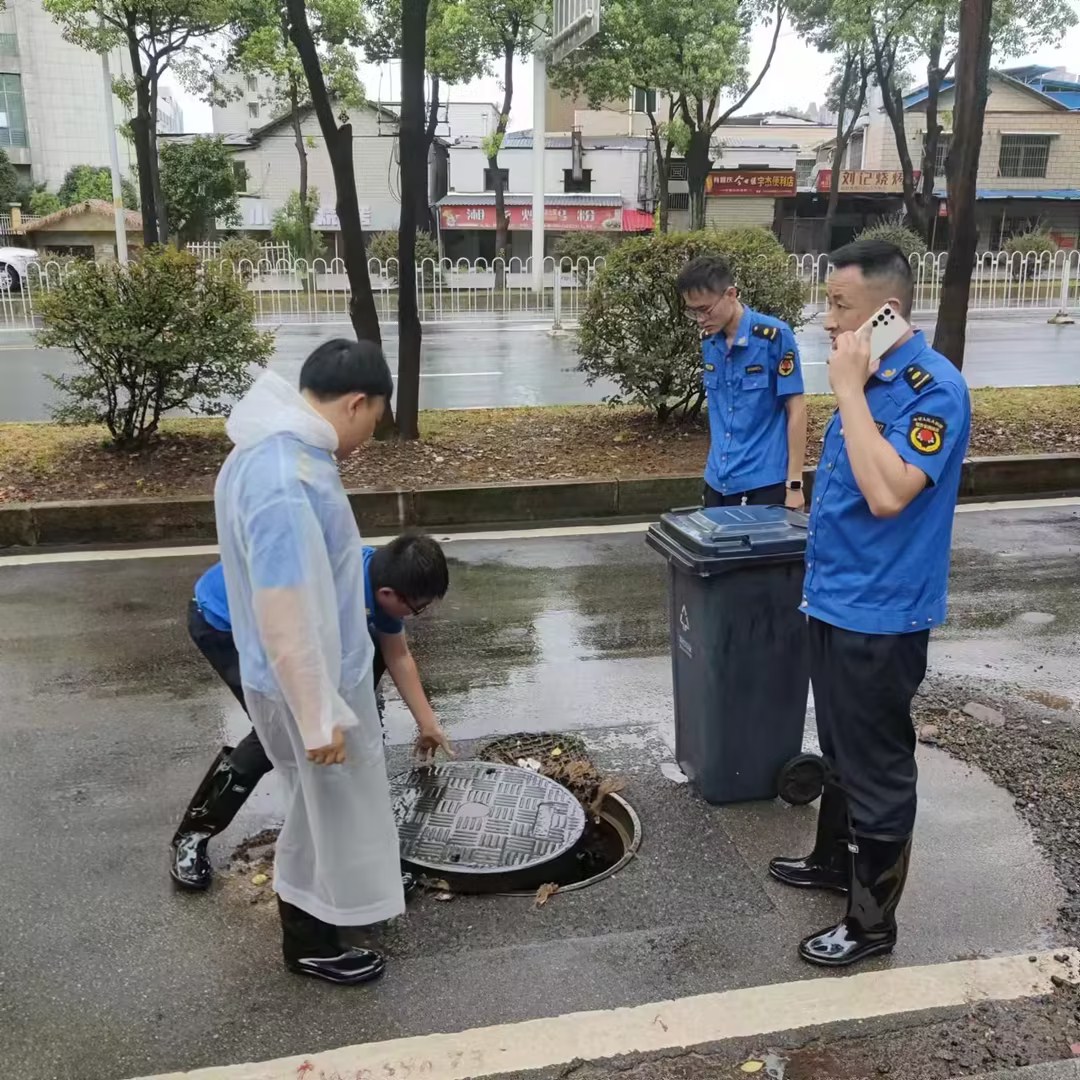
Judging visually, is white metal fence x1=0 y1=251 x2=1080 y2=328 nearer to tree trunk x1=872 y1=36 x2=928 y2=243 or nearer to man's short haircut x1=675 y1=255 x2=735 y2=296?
tree trunk x1=872 y1=36 x2=928 y2=243

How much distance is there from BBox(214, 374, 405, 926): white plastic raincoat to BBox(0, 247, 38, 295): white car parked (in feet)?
79.0

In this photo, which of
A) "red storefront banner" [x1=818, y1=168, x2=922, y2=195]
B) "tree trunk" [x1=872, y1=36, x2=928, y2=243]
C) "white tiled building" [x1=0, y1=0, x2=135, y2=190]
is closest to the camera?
"tree trunk" [x1=872, y1=36, x2=928, y2=243]

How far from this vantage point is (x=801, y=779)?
3.43 metres

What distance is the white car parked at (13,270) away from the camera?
23750 mm

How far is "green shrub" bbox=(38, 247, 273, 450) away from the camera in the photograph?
6.86m

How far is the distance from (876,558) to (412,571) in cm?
115

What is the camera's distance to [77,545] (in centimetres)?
642

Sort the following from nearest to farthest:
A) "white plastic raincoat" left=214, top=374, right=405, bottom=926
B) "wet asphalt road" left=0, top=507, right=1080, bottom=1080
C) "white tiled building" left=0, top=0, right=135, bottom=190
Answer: "white plastic raincoat" left=214, top=374, right=405, bottom=926 → "wet asphalt road" left=0, top=507, right=1080, bottom=1080 → "white tiled building" left=0, top=0, right=135, bottom=190

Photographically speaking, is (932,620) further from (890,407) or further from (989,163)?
(989,163)

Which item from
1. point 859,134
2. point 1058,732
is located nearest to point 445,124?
point 859,134

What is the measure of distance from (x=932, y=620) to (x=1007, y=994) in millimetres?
969

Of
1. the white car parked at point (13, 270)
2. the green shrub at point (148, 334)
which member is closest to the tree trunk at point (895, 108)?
the white car parked at point (13, 270)

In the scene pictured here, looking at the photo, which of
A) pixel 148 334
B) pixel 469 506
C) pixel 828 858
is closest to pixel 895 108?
pixel 469 506

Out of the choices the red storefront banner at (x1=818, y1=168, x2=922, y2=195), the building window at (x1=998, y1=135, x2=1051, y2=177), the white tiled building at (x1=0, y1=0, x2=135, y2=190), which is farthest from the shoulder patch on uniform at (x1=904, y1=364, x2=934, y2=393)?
the white tiled building at (x1=0, y1=0, x2=135, y2=190)
